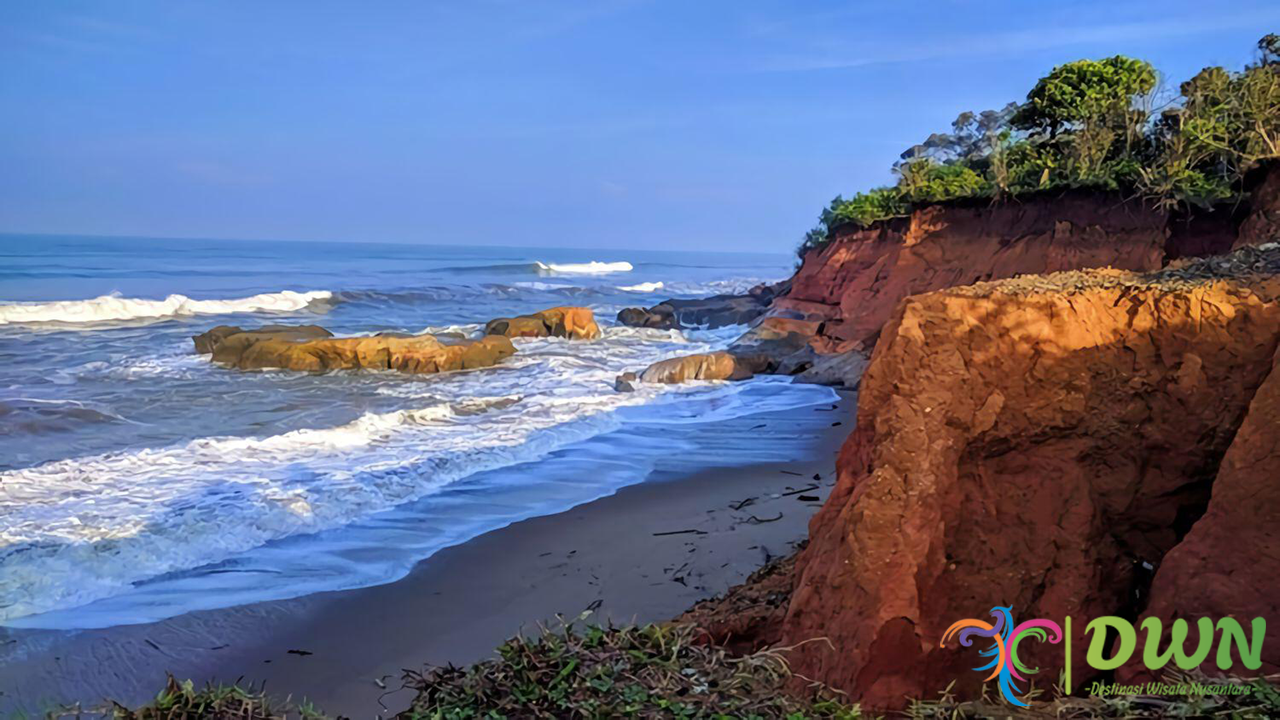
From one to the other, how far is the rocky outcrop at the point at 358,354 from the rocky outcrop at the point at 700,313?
31.7ft

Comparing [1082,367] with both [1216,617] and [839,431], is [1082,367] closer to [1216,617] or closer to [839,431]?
[1216,617]

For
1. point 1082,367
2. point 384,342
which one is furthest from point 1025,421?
point 384,342

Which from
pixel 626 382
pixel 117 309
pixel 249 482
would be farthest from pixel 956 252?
pixel 117 309

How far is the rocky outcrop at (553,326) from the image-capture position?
905 inches

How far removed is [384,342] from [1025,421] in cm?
1564

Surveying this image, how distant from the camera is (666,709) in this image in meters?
2.54

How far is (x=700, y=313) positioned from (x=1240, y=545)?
2552 centimetres

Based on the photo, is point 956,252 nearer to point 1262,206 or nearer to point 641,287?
point 1262,206

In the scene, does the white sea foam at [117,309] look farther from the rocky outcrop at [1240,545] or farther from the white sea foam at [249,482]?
the rocky outcrop at [1240,545]

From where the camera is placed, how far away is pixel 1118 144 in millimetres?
15242

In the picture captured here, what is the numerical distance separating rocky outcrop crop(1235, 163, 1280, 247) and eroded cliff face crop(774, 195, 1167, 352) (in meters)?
1.55

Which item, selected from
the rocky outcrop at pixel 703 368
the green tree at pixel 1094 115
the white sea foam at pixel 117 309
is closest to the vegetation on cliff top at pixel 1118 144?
the green tree at pixel 1094 115

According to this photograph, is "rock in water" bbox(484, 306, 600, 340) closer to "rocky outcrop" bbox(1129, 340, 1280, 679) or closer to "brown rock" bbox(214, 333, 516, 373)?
"brown rock" bbox(214, 333, 516, 373)

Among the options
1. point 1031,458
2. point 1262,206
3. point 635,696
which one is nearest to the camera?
point 635,696
